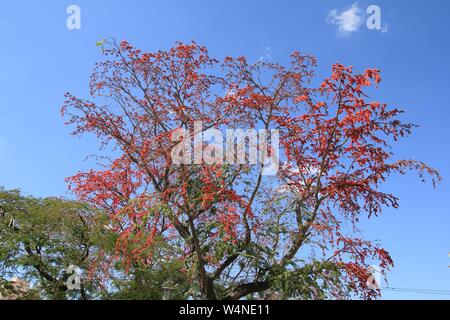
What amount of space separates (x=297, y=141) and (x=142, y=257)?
3738 millimetres

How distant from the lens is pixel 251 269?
9.30m

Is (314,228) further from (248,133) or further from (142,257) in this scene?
(142,257)

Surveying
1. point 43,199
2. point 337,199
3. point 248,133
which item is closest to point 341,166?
point 337,199

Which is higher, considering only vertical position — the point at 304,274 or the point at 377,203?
the point at 377,203

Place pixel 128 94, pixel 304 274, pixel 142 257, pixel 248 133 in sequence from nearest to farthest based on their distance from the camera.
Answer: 1. pixel 304 274
2. pixel 248 133
3. pixel 142 257
4. pixel 128 94

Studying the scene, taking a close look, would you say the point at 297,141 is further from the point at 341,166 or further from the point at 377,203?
the point at 377,203

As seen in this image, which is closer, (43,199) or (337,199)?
(337,199)

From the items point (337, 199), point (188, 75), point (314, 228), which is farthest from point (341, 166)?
point (188, 75)

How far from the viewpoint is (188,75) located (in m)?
10.0
